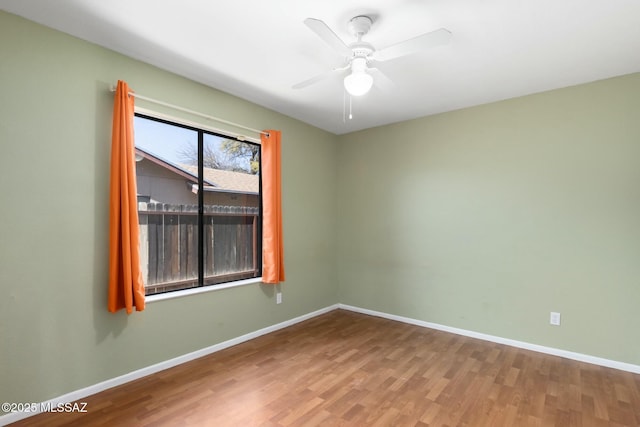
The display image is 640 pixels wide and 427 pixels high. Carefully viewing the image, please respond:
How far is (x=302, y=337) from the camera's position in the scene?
11.4ft

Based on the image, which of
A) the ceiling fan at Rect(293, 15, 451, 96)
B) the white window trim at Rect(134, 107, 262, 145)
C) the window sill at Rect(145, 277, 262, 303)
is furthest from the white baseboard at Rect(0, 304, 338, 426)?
the ceiling fan at Rect(293, 15, 451, 96)

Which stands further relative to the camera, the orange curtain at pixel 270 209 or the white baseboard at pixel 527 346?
the orange curtain at pixel 270 209

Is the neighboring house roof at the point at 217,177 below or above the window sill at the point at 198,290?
above

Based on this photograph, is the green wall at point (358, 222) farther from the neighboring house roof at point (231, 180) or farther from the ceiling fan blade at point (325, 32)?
the ceiling fan blade at point (325, 32)

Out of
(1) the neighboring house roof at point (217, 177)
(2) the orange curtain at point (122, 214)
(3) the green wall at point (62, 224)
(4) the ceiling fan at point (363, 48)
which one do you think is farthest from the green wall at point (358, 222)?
(4) the ceiling fan at point (363, 48)

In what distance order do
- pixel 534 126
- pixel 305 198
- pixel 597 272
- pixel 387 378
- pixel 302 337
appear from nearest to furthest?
pixel 387 378 < pixel 597 272 < pixel 534 126 < pixel 302 337 < pixel 305 198

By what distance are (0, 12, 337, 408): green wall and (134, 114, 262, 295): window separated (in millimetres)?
275

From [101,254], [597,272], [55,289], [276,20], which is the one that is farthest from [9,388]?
[597,272]

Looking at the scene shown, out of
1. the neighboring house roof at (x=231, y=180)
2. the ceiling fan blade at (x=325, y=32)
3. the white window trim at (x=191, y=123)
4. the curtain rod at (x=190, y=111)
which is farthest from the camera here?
the neighboring house roof at (x=231, y=180)

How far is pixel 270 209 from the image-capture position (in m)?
3.48

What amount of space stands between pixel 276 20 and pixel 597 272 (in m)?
3.45

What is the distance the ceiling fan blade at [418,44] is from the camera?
1.70 m

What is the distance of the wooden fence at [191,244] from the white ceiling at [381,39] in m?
1.28

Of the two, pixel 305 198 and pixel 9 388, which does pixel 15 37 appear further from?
pixel 305 198
